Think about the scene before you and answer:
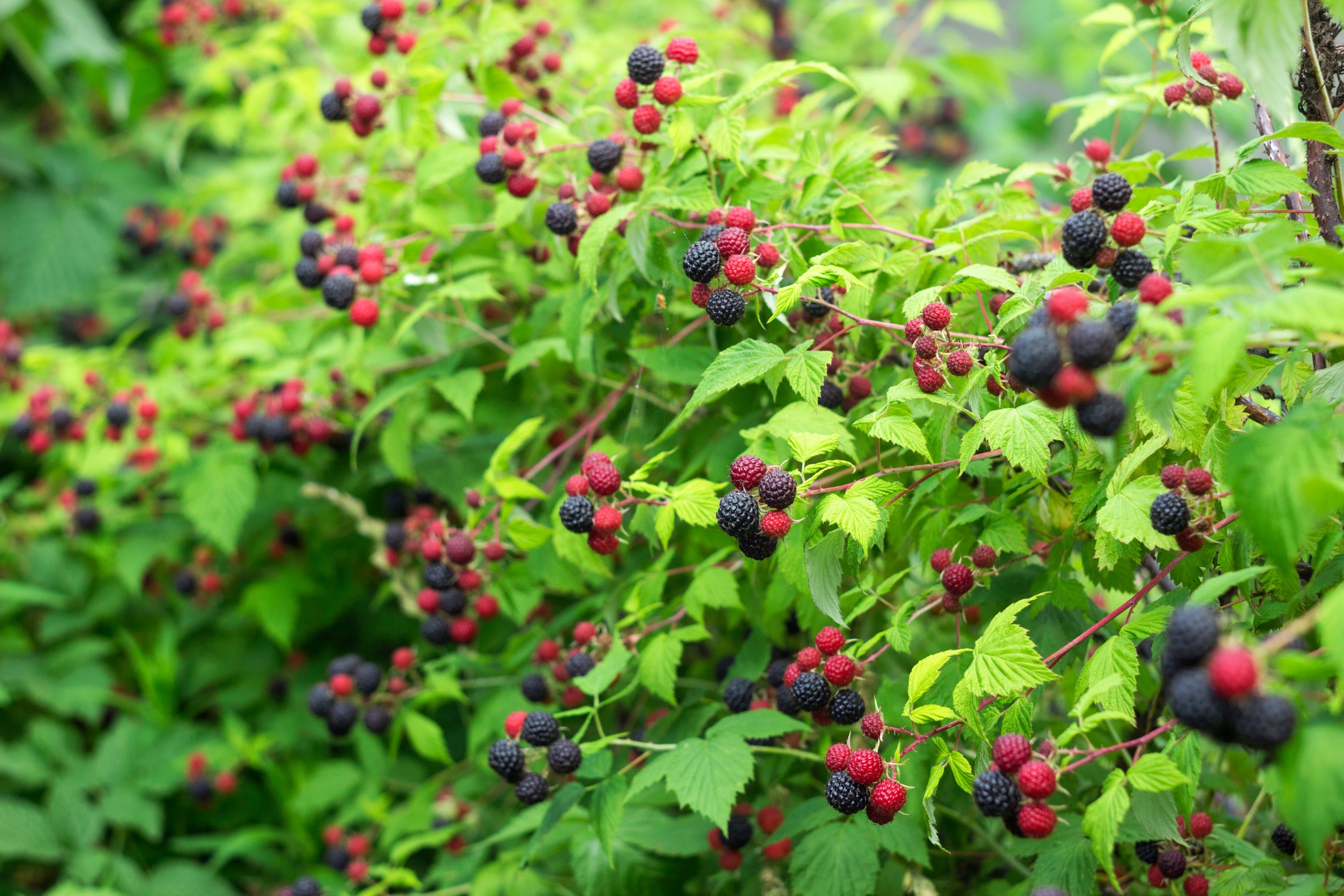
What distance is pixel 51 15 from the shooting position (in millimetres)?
3975

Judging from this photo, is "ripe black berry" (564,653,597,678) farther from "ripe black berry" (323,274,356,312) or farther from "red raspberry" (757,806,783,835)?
"ripe black berry" (323,274,356,312)

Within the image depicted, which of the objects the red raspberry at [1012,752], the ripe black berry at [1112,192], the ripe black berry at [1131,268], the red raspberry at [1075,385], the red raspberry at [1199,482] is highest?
the red raspberry at [1075,385]

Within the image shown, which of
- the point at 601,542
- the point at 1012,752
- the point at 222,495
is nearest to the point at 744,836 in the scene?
the point at 601,542

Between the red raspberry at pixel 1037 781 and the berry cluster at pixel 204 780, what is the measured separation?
2.44 metres

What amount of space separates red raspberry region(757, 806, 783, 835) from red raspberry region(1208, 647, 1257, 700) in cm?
104

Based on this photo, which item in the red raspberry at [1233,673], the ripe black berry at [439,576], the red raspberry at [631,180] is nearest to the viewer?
the red raspberry at [1233,673]

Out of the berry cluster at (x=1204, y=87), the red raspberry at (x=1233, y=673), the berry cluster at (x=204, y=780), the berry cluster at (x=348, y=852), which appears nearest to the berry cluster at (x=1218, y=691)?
the red raspberry at (x=1233, y=673)

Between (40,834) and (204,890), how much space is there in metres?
0.48

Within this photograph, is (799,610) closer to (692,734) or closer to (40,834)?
(692,734)

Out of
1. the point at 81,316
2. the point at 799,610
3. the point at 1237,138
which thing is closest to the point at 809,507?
the point at 799,610

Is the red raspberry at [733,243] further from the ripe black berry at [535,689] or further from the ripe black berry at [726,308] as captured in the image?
the ripe black berry at [535,689]

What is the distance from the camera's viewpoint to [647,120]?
5.39 feet

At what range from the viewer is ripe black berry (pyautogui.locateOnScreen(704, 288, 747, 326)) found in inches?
54.5

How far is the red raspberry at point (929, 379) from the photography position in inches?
52.6
